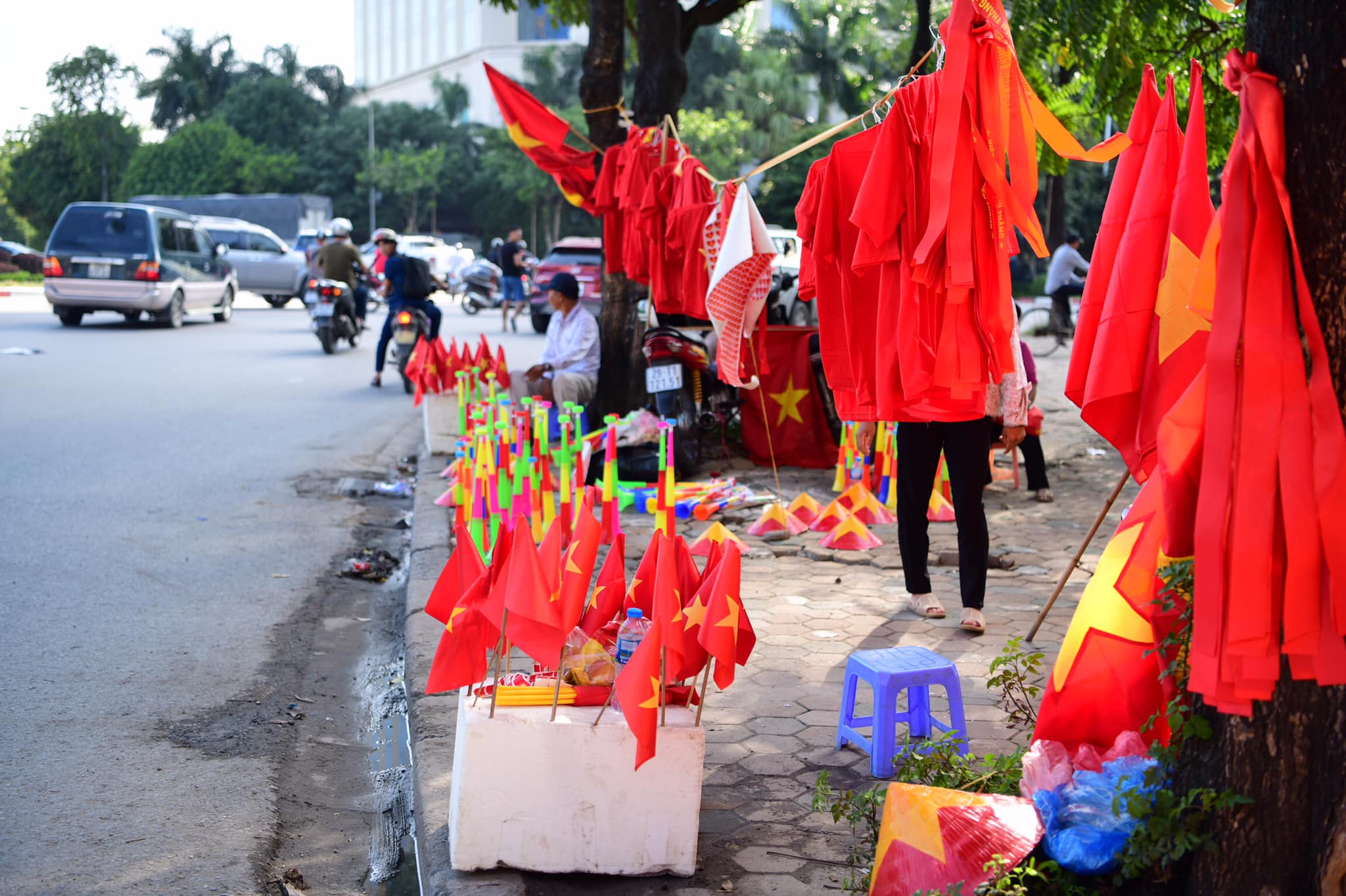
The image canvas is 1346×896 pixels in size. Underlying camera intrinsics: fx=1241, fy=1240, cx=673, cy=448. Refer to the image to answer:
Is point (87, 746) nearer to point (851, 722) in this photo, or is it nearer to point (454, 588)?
point (454, 588)

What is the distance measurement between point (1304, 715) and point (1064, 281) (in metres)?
17.3

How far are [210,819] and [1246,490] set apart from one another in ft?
9.53

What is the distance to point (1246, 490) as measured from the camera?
2256 mm

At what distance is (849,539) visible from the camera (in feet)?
22.7

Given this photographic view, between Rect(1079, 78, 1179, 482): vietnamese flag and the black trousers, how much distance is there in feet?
6.54

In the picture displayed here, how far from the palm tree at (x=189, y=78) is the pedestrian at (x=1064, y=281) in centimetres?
5890

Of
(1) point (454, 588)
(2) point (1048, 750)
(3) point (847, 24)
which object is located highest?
(3) point (847, 24)

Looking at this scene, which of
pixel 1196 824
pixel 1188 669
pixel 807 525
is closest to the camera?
pixel 1196 824

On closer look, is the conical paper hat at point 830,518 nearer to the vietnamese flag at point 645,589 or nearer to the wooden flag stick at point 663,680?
the vietnamese flag at point 645,589

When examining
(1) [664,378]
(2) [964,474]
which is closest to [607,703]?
(2) [964,474]

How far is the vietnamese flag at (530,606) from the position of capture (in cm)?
304

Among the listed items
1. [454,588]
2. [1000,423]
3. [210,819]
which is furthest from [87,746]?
[1000,423]

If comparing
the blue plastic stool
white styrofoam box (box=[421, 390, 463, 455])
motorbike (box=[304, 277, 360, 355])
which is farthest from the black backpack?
the blue plastic stool

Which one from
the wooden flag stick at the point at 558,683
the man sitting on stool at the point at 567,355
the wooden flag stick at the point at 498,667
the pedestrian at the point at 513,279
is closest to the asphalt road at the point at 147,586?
the wooden flag stick at the point at 498,667
